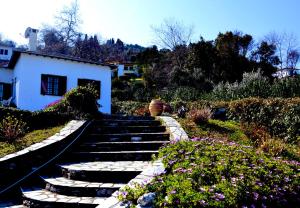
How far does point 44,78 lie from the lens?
20.1m

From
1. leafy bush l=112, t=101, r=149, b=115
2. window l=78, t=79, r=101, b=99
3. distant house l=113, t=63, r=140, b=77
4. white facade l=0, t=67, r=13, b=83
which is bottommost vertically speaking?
leafy bush l=112, t=101, r=149, b=115

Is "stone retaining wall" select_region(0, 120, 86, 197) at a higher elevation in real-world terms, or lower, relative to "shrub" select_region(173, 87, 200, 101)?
lower

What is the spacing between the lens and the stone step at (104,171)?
22.2 feet

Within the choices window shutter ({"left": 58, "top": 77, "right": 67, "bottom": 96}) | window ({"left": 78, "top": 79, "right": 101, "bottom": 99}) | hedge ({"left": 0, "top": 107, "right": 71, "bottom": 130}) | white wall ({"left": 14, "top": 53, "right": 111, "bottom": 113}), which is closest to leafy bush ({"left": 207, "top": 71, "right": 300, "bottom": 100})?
window ({"left": 78, "top": 79, "right": 101, "bottom": 99})

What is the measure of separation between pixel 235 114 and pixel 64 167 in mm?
9803

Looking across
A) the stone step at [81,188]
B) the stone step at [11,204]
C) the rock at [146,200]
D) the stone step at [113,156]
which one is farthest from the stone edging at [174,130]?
the rock at [146,200]

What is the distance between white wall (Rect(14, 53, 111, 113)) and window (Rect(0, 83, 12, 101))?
2168mm

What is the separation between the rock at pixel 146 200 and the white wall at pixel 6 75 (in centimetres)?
2064

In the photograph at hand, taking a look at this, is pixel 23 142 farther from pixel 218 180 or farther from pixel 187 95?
pixel 187 95

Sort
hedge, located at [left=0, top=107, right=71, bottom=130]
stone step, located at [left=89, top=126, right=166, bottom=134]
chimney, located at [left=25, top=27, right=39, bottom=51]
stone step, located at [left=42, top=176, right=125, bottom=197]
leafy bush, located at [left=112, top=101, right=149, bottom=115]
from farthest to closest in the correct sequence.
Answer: chimney, located at [left=25, top=27, right=39, bottom=51] → leafy bush, located at [left=112, top=101, right=149, bottom=115] → hedge, located at [left=0, top=107, right=71, bottom=130] → stone step, located at [left=89, top=126, right=166, bottom=134] → stone step, located at [left=42, top=176, right=125, bottom=197]

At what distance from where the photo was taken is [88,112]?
12117mm

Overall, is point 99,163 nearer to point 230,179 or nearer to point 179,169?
point 179,169

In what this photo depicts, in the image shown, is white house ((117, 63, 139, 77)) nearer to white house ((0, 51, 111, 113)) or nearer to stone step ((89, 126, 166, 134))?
white house ((0, 51, 111, 113))

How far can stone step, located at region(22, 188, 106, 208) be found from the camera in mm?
5855
